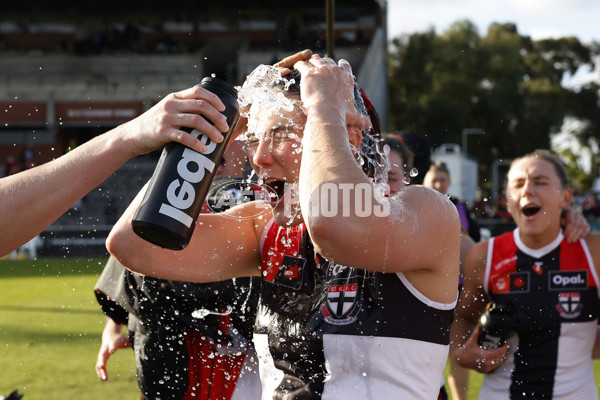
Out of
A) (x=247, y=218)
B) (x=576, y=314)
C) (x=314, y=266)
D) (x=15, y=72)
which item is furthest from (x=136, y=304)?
(x=15, y=72)

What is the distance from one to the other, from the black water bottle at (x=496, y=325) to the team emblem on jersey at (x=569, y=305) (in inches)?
10.6

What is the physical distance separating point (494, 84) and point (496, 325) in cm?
1275

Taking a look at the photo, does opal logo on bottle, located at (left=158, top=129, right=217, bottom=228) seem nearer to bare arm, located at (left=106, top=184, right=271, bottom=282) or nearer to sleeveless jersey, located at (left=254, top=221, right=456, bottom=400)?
sleeveless jersey, located at (left=254, top=221, right=456, bottom=400)

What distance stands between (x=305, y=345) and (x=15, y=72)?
30111 millimetres

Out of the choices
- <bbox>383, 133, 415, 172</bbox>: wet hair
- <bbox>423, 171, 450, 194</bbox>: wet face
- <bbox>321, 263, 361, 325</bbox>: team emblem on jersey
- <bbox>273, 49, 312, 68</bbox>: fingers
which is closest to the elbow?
<bbox>321, 263, 361, 325</bbox>: team emblem on jersey

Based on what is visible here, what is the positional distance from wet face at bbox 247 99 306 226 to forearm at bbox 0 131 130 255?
0.40m

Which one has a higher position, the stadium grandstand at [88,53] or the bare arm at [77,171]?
the stadium grandstand at [88,53]

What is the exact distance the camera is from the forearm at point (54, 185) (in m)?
1.74

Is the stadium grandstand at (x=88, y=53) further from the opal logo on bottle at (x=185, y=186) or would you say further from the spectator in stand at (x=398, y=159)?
the opal logo on bottle at (x=185, y=186)

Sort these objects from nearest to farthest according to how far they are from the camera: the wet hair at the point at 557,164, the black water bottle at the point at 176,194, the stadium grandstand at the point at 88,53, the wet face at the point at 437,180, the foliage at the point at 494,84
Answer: the black water bottle at the point at 176,194
the wet hair at the point at 557,164
the wet face at the point at 437,180
the foliage at the point at 494,84
the stadium grandstand at the point at 88,53

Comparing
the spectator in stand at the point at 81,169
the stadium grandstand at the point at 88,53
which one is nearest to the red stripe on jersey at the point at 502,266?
the spectator in stand at the point at 81,169

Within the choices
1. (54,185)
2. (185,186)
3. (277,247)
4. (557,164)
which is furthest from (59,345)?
(185,186)

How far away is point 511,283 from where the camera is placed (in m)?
3.49

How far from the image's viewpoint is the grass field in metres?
5.29
